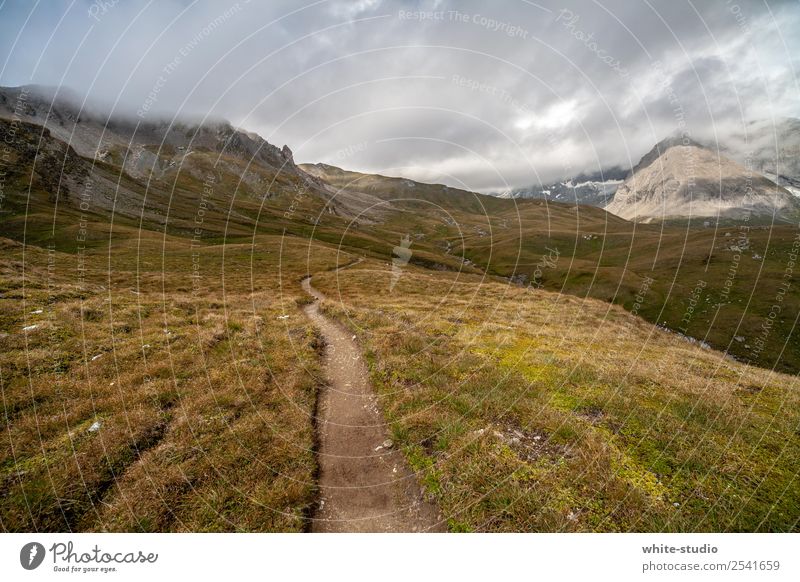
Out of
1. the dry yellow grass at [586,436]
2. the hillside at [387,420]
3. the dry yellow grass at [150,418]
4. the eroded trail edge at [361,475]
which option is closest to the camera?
the dry yellow grass at [586,436]

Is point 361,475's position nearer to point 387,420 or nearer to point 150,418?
point 387,420

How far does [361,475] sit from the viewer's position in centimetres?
889

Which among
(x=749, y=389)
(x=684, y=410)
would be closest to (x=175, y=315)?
(x=684, y=410)

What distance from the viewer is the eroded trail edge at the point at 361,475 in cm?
751

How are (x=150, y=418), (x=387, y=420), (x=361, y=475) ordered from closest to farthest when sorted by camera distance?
(x=361, y=475), (x=150, y=418), (x=387, y=420)

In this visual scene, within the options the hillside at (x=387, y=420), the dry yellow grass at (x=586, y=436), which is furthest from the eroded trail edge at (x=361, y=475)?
the dry yellow grass at (x=586, y=436)

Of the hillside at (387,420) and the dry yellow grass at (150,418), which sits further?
the dry yellow grass at (150,418)

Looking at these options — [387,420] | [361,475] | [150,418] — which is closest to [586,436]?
[387,420]

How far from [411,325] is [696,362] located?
1560 cm

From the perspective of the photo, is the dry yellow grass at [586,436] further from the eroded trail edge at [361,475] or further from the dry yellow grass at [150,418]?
the dry yellow grass at [150,418]

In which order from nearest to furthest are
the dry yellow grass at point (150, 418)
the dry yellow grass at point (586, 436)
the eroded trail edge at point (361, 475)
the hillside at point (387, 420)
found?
the dry yellow grass at point (586, 436)
the hillside at point (387, 420)
the dry yellow grass at point (150, 418)
the eroded trail edge at point (361, 475)

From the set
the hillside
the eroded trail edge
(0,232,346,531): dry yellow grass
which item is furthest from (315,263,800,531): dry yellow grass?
(0,232,346,531): dry yellow grass

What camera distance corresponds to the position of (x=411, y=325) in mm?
21281

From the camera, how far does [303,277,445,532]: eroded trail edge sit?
24.6ft
